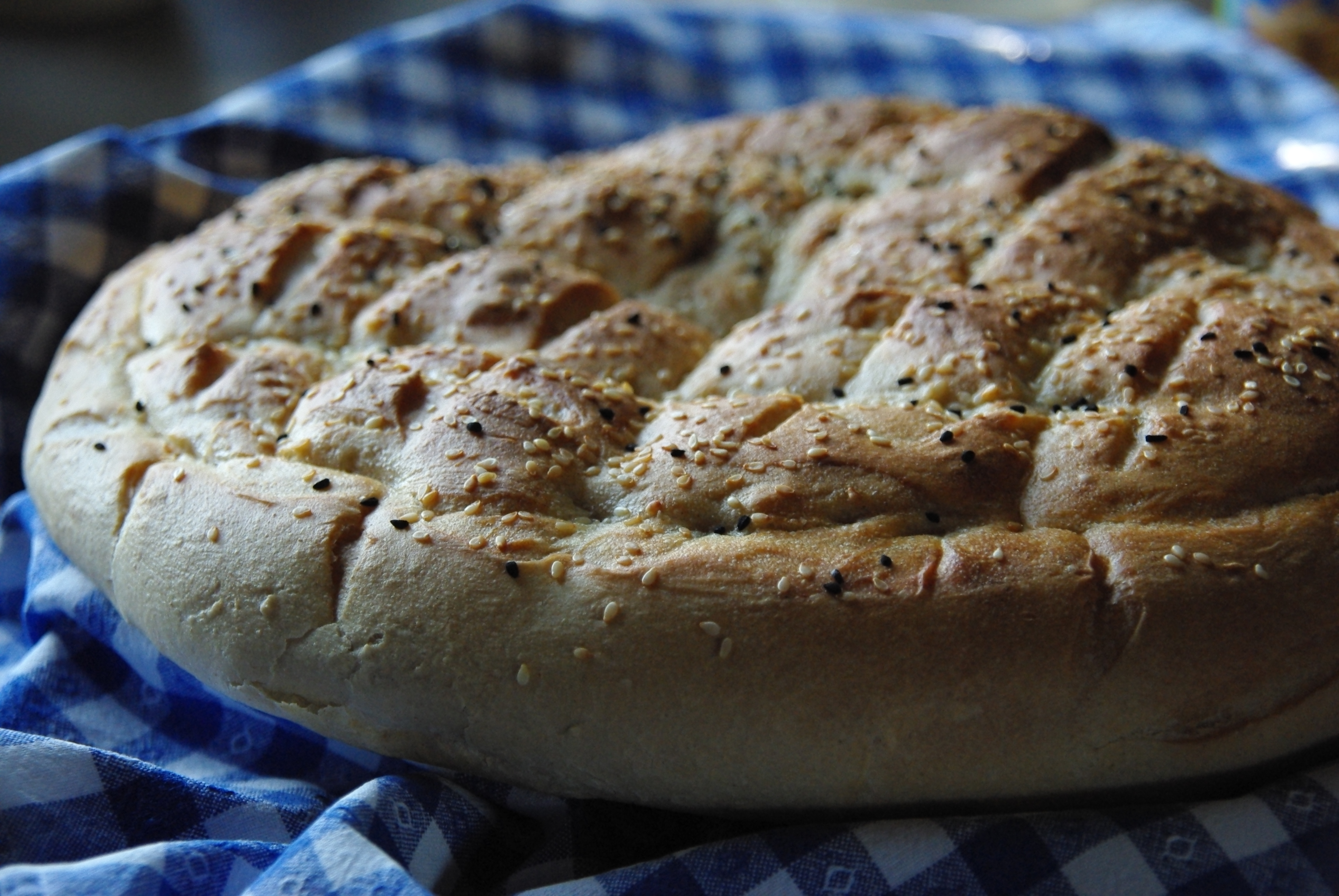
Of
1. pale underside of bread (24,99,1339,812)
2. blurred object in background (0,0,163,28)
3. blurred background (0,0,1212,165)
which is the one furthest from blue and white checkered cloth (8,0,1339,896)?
blurred object in background (0,0,163,28)

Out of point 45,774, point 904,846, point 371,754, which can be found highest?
point 45,774

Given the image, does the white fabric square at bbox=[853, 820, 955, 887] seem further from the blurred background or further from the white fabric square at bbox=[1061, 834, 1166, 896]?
the blurred background

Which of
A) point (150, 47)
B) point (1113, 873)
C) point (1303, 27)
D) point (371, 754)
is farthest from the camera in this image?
point (150, 47)

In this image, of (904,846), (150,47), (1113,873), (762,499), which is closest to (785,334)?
(762,499)

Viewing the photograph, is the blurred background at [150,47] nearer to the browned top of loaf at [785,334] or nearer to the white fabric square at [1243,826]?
the browned top of loaf at [785,334]

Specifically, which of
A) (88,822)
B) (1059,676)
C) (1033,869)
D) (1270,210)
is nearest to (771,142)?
(1270,210)

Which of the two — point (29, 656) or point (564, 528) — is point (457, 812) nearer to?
point (564, 528)

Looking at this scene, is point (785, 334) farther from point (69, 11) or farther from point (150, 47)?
point (69, 11)
